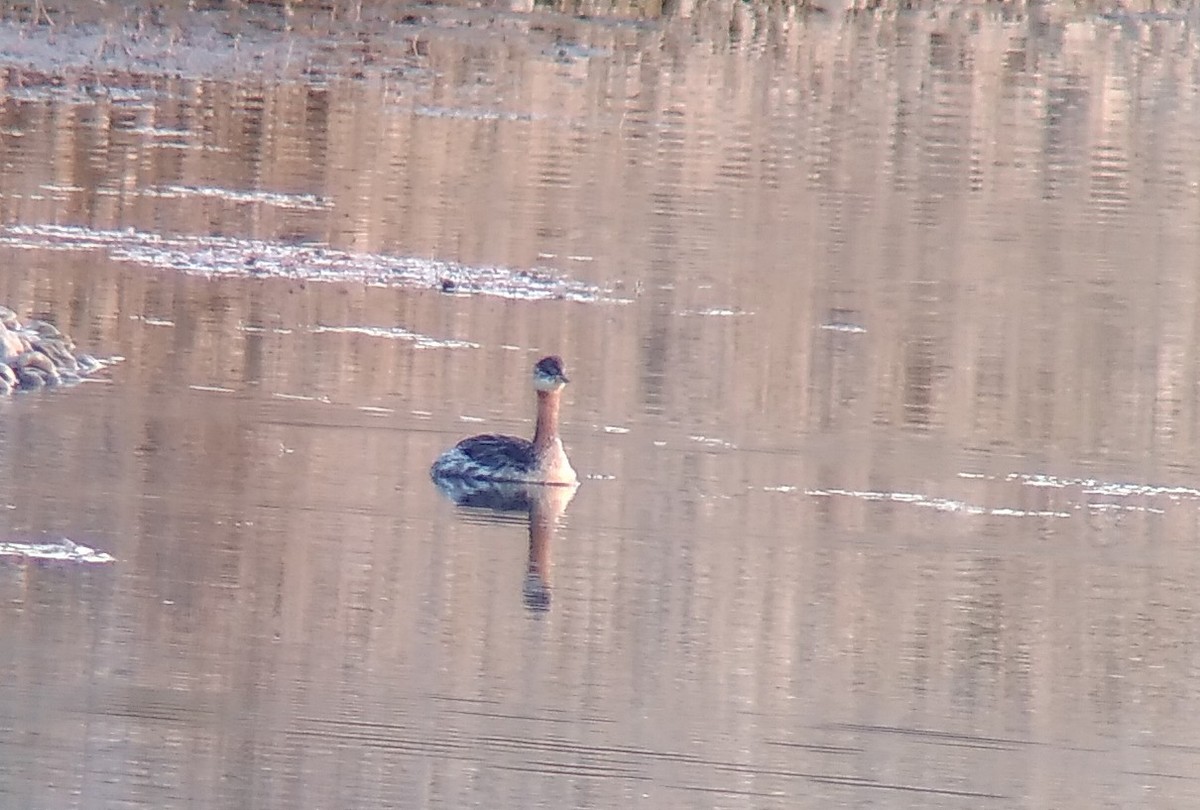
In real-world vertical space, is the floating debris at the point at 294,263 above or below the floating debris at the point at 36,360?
above

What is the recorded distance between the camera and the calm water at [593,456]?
26.7 feet

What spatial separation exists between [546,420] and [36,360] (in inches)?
98.5

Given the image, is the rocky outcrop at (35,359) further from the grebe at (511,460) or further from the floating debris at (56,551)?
the floating debris at (56,551)

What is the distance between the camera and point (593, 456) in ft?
39.6

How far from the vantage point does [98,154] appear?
66.5 ft

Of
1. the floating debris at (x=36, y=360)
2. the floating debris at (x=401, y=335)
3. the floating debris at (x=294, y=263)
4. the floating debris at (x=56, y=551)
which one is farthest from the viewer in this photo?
the floating debris at (x=294, y=263)

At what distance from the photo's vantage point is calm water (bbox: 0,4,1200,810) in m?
8.14

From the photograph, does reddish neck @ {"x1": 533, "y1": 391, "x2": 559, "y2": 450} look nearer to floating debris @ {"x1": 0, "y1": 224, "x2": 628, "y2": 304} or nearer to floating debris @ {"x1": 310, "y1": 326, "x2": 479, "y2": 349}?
floating debris @ {"x1": 310, "y1": 326, "x2": 479, "y2": 349}

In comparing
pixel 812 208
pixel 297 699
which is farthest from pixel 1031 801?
pixel 812 208

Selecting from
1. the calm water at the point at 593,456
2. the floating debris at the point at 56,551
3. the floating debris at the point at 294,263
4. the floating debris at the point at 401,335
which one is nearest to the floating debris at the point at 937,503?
the calm water at the point at 593,456

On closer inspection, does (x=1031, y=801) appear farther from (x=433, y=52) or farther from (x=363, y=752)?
(x=433, y=52)

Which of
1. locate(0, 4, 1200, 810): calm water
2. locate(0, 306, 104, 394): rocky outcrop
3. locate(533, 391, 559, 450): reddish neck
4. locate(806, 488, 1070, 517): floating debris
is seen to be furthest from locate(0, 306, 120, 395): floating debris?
locate(806, 488, 1070, 517): floating debris

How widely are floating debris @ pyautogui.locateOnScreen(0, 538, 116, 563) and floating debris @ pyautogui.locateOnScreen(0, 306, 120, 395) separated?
284cm

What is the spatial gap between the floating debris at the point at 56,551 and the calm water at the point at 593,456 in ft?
0.28
